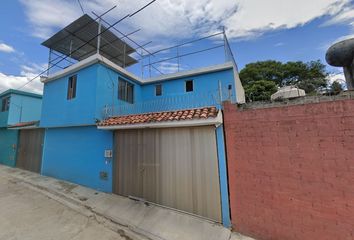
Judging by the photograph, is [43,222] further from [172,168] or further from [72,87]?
[72,87]

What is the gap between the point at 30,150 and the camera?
11.4 m

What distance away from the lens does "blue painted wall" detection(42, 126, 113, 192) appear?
733cm

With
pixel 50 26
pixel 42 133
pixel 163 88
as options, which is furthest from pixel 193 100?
pixel 42 133

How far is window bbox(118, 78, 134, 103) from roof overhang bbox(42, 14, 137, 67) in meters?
1.41

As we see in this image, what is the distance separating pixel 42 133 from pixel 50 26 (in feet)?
21.7

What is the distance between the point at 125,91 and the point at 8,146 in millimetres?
12747

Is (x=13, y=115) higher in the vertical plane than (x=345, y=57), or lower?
higher

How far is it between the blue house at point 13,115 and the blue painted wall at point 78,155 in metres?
5.97

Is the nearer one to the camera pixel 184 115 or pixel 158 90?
pixel 184 115

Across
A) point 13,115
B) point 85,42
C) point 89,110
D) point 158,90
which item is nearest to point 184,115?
point 89,110

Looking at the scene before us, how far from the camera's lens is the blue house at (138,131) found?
4.88m

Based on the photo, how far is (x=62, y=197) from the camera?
688cm

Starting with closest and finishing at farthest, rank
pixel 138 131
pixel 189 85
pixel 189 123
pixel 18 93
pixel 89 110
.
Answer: pixel 189 123 < pixel 138 131 < pixel 89 110 < pixel 189 85 < pixel 18 93

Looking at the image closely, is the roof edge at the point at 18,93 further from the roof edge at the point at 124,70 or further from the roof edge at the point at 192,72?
the roof edge at the point at 192,72
